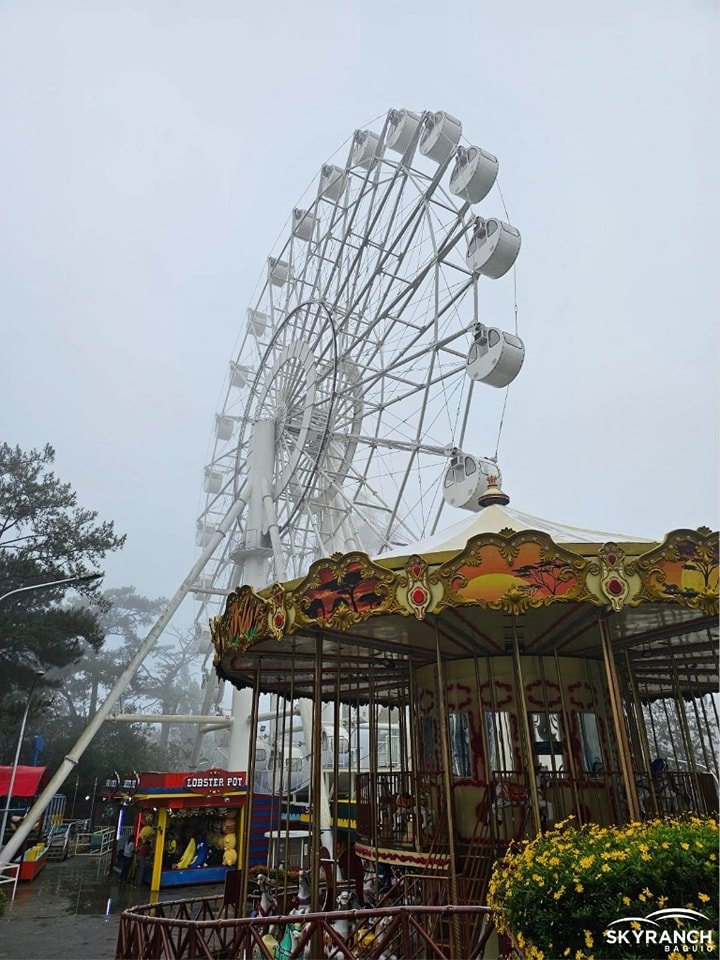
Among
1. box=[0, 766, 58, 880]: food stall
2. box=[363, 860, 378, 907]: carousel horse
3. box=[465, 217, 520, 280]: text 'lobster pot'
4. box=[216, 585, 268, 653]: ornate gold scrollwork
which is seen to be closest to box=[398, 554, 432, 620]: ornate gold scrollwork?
box=[216, 585, 268, 653]: ornate gold scrollwork

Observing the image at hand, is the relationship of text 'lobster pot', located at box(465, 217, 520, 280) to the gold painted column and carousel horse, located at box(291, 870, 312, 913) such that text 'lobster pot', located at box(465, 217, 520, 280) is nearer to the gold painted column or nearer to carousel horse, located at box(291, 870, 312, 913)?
carousel horse, located at box(291, 870, 312, 913)

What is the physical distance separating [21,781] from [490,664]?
16369 mm

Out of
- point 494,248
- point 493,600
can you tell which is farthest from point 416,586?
point 494,248

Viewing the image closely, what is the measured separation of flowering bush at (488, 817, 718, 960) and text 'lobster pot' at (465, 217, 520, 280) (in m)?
13.2

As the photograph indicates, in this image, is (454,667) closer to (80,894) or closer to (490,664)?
(490,664)

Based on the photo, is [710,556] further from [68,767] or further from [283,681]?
[68,767]

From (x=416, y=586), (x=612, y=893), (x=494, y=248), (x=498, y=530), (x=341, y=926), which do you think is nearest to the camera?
(x=612, y=893)

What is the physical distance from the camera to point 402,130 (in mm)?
18984

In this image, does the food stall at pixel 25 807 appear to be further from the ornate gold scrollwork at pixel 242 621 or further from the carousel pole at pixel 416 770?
the carousel pole at pixel 416 770

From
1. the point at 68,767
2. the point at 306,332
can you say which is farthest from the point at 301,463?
the point at 68,767

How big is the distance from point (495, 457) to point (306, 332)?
8.62 m

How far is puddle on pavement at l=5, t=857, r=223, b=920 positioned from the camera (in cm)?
1347

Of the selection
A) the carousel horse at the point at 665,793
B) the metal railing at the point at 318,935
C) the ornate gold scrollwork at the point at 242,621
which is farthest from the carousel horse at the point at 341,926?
the carousel horse at the point at 665,793

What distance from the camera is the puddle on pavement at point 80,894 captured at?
13.5m
